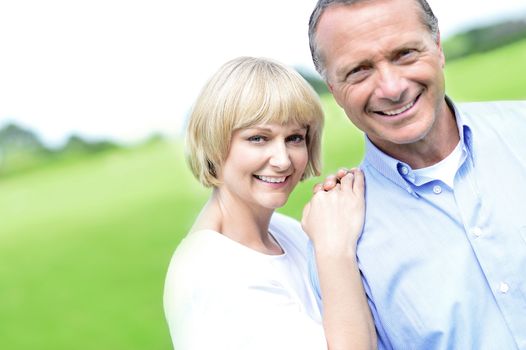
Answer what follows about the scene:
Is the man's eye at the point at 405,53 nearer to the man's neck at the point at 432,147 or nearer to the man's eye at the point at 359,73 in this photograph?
the man's eye at the point at 359,73

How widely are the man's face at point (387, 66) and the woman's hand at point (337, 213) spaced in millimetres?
201

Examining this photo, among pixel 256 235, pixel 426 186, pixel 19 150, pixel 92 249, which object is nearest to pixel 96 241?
pixel 92 249

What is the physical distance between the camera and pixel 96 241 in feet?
26.1

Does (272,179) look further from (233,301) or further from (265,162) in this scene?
(233,301)

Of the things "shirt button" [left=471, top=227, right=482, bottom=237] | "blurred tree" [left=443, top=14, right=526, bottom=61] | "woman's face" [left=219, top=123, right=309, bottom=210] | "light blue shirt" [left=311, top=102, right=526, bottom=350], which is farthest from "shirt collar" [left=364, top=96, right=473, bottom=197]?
"blurred tree" [left=443, top=14, right=526, bottom=61]

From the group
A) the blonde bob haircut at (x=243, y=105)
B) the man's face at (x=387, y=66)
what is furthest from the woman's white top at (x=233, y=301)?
the man's face at (x=387, y=66)

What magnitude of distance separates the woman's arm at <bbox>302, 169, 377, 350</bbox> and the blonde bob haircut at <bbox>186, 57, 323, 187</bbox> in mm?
311

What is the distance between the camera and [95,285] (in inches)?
287

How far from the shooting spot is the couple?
5.49 ft

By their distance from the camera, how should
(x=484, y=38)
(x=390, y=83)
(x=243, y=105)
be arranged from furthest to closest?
(x=484, y=38) → (x=243, y=105) → (x=390, y=83)

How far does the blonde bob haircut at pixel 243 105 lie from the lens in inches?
79.8

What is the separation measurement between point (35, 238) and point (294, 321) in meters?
6.80

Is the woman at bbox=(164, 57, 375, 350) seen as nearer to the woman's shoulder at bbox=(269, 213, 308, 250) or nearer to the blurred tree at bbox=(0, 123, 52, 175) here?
the woman's shoulder at bbox=(269, 213, 308, 250)

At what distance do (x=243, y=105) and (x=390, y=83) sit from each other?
0.52m
